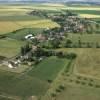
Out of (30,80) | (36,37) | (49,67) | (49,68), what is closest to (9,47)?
(36,37)

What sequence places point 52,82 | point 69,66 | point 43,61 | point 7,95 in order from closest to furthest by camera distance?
point 7,95, point 52,82, point 69,66, point 43,61

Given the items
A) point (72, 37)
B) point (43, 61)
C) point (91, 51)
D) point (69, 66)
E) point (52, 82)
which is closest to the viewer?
point (52, 82)

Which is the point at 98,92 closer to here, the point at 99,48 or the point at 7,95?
the point at 7,95

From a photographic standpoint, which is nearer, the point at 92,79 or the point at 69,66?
the point at 92,79

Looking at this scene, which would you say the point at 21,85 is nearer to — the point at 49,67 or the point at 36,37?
the point at 49,67

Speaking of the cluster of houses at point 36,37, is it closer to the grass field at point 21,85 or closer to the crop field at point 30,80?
the crop field at point 30,80

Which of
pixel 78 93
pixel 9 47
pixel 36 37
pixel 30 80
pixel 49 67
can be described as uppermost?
pixel 78 93

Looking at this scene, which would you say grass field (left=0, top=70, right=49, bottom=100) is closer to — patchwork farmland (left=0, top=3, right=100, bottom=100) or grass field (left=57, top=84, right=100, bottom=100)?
patchwork farmland (left=0, top=3, right=100, bottom=100)

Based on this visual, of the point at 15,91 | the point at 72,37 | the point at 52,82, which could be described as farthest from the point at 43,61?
the point at 72,37
